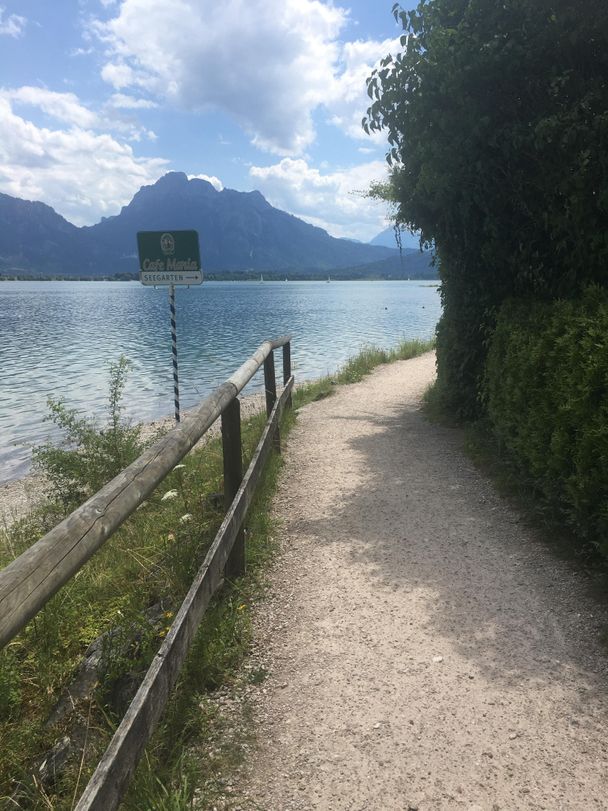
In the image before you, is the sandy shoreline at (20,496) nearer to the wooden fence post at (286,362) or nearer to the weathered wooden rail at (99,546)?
the wooden fence post at (286,362)

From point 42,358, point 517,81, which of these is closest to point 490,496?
point 517,81

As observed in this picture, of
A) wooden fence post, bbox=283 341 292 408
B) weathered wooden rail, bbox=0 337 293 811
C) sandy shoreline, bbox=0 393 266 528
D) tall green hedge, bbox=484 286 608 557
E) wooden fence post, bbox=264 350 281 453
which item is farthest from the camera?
wooden fence post, bbox=283 341 292 408

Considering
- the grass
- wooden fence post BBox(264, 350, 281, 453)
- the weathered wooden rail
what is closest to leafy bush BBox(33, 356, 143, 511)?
the grass

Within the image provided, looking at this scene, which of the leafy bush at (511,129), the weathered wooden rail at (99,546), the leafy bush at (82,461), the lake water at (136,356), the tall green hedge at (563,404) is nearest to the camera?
the weathered wooden rail at (99,546)

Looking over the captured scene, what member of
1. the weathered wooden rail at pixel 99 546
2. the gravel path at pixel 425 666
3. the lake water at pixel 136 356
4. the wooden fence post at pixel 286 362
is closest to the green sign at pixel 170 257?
the wooden fence post at pixel 286 362

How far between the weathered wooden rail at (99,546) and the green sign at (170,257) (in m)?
6.29

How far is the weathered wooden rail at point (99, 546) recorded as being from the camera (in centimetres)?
146

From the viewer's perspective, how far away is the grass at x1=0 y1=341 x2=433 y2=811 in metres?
2.57

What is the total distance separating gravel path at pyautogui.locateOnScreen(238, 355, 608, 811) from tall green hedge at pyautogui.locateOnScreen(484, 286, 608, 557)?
0.61 m

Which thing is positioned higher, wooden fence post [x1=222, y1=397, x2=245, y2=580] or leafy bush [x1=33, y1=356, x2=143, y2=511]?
wooden fence post [x1=222, y1=397, x2=245, y2=580]

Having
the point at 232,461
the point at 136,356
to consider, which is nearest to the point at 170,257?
the point at 232,461

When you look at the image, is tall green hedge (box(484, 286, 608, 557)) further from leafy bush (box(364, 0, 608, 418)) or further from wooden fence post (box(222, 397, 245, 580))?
wooden fence post (box(222, 397, 245, 580))

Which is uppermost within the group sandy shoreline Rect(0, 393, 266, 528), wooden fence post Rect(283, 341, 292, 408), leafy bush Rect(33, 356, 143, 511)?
wooden fence post Rect(283, 341, 292, 408)

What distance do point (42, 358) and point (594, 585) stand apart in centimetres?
2741
